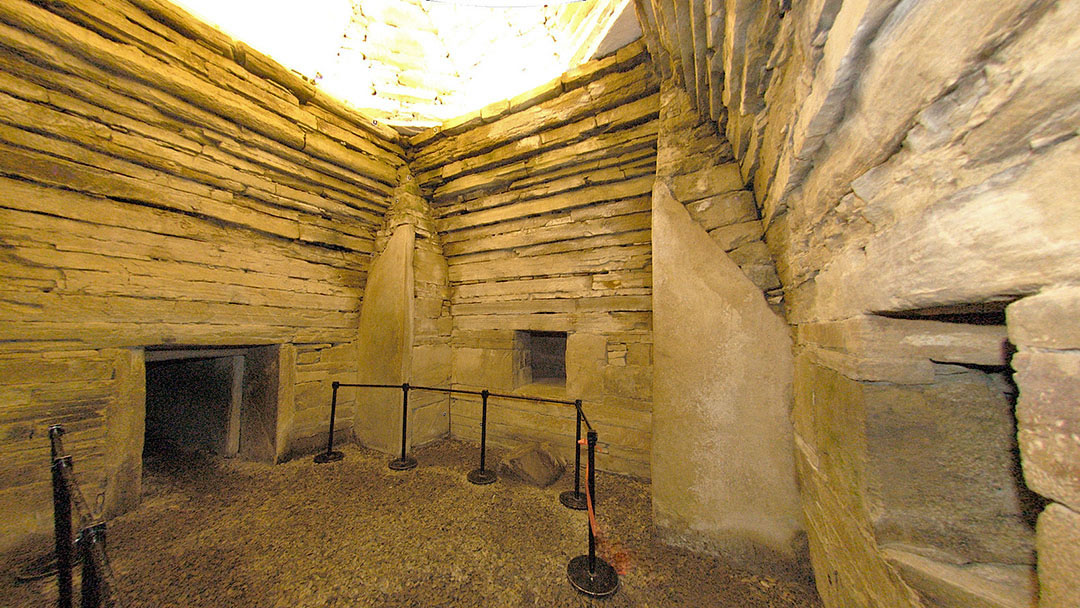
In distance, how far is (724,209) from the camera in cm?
277

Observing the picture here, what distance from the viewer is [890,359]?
1.42 m

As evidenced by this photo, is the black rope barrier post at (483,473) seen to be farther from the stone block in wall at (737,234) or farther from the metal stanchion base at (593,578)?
the stone block in wall at (737,234)

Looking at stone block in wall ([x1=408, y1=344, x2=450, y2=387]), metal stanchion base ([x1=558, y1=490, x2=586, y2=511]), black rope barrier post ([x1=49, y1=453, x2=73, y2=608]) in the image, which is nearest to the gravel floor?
metal stanchion base ([x1=558, y1=490, x2=586, y2=511])

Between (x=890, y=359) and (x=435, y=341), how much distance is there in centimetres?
480

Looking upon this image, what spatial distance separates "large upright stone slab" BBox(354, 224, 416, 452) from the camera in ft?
15.3

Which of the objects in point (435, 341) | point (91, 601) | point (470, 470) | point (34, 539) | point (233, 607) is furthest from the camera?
point (435, 341)

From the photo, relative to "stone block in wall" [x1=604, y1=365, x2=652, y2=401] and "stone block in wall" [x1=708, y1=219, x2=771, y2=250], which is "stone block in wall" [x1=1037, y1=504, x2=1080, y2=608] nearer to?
"stone block in wall" [x1=708, y1=219, x2=771, y2=250]

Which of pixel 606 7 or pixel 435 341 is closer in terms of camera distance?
pixel 606 7

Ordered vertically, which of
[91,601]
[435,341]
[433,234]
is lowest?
[91,601]

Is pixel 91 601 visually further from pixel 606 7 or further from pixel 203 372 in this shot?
pixel 606 7

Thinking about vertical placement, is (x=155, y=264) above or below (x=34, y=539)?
above

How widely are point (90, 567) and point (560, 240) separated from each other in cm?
411

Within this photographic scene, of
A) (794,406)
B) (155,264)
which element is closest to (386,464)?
(155,264)

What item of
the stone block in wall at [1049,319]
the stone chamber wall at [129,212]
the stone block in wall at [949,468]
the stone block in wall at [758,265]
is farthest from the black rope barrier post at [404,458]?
the stone block in wall at [1049,319]
